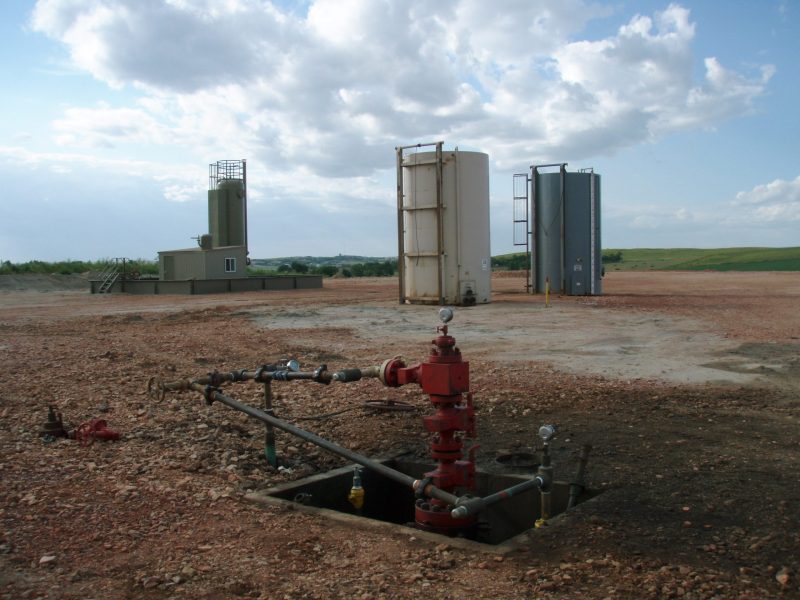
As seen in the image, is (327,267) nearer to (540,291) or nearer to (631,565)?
(540,291)

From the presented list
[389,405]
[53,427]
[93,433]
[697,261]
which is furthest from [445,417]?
[697,261]

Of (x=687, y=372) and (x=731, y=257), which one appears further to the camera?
(x=731, y=257)

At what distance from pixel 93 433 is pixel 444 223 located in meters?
15.0

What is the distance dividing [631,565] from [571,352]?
7652mm

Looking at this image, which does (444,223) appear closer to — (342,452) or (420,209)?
(420,209)

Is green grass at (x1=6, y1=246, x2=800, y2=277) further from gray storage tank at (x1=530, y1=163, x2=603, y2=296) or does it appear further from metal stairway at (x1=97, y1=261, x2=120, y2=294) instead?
gray storage tank at (x1=530, y1=163, x2=603, y2=296)

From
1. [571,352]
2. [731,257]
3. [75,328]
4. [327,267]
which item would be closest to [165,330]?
[75,328]

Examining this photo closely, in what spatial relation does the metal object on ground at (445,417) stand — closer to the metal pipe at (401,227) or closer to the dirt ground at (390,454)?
the dirt ground at (390,454)

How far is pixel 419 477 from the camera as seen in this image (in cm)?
622

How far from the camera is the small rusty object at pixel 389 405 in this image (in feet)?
24.9

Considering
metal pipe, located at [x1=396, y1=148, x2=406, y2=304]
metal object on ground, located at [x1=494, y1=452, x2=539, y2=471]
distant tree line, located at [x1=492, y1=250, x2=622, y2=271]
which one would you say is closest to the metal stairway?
metal pipe, located at [x1=396, y1=148, x2=406, y2=304]

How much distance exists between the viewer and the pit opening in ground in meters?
5.52

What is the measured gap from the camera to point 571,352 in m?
11.5

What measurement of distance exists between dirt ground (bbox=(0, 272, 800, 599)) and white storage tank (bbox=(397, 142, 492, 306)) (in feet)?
27.8
